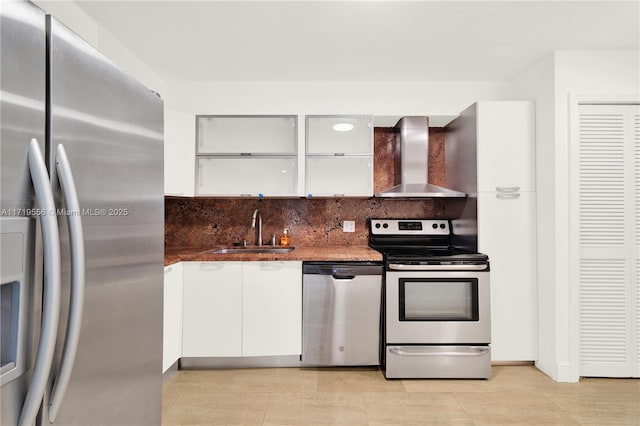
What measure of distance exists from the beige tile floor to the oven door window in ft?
1.52

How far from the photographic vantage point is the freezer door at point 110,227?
2.30 ft

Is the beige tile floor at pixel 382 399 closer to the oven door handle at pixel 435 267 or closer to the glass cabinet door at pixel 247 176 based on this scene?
the oven door handle at pixel 435 267

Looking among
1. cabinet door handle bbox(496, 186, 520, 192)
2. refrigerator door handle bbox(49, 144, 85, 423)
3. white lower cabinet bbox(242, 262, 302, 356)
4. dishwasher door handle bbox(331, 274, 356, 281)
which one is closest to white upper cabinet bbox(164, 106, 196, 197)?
white lower cabinet bbox(242, 262, 302, 356)

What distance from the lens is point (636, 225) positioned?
245 cm

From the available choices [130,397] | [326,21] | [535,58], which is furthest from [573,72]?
[130,397]

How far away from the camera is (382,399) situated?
2195 mm

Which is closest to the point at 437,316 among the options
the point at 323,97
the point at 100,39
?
the point at 323,97

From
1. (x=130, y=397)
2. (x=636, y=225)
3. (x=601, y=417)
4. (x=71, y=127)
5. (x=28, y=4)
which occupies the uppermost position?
(x=28, y=4)

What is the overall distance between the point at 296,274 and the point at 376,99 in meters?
1.70

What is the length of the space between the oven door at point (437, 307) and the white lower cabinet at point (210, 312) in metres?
1.15

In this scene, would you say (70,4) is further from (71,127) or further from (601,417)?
(601,417)

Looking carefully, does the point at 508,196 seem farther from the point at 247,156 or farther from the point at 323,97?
the point at 247,156

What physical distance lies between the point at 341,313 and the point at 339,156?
1297 millimetres

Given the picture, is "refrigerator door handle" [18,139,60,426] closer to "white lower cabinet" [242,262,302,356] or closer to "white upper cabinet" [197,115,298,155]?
"white lower cabinet" [242,262,302,356]
